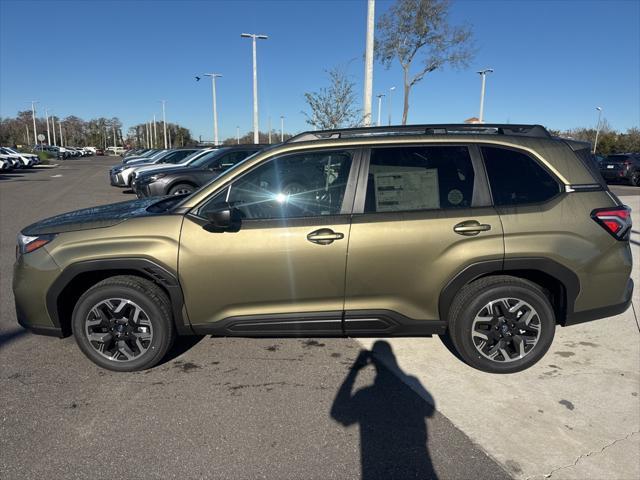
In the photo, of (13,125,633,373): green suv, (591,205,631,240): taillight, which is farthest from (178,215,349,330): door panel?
(591,205,631,240): taillight

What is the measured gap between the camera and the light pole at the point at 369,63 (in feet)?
31.7

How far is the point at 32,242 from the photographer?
339 centimetres


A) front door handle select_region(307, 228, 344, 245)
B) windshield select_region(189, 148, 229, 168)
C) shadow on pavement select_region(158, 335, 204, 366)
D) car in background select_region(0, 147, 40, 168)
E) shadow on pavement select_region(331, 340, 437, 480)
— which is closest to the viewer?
shadow on pavement select_region(331, 340, 437, 480)

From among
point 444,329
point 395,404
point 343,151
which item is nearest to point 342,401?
point 395,404

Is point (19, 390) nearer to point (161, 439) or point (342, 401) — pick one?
point (161, 439)

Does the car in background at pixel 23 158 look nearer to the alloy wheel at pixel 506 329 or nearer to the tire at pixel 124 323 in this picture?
the tire at pixel 124 323

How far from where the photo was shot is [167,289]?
10.8ft

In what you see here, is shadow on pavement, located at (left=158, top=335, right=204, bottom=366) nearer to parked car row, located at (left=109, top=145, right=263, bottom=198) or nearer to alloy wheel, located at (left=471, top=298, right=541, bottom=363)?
alloy wheel, located at (left=471, top=298, right=541, bottom=363)

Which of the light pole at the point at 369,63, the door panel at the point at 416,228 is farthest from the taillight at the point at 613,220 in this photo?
the light pole at the point at 369,63

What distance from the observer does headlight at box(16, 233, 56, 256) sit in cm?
335

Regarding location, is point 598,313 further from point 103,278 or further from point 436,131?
point 103,278

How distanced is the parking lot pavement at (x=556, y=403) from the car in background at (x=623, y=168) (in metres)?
21.5

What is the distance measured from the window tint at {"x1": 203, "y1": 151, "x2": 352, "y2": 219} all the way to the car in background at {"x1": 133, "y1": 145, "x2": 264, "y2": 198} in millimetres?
7056

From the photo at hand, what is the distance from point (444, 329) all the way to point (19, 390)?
322 cm
